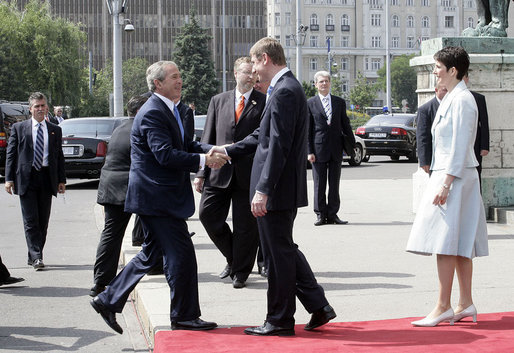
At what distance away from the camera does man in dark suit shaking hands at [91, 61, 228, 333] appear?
5.94 m

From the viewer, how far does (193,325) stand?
233 inches

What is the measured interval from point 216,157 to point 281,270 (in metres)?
0.99

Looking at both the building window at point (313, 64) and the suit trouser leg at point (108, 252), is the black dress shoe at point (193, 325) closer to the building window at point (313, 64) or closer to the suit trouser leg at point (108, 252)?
the suit trouser leg at point (108, 252)

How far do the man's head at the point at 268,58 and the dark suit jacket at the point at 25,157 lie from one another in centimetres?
429

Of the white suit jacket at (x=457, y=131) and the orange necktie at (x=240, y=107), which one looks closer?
the white suit jacket at (x=457, y=131)

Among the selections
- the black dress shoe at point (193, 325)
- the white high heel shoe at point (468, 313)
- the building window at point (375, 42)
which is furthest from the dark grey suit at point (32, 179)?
the building window at point (375, 42)

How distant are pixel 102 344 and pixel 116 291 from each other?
0.44 meters

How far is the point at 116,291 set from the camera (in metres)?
6.14

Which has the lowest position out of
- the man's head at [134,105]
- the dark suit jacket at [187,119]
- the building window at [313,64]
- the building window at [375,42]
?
the dark suit jacket at [187,119]

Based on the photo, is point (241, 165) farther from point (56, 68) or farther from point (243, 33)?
point (243, 33)

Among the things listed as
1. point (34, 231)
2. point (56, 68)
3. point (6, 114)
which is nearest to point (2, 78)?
point (56, 68)

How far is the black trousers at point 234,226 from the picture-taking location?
24.8 ft

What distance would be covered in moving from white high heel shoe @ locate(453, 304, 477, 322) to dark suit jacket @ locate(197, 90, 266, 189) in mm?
2369

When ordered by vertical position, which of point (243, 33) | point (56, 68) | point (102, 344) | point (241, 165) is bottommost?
point (102, 344)
